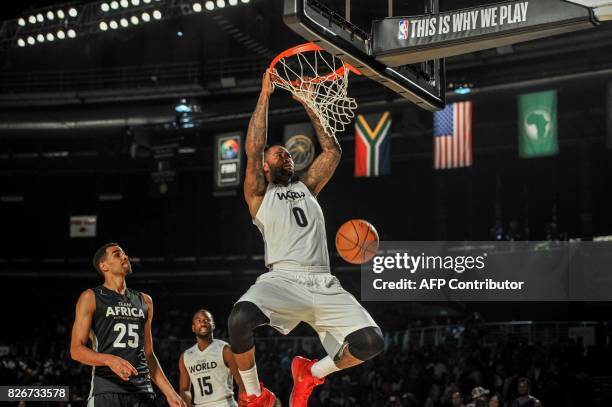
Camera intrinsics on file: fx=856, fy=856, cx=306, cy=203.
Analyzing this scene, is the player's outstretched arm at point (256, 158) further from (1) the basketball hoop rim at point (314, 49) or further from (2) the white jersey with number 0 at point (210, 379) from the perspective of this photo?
(2) the white jersey with number 0 at point (210, 379)

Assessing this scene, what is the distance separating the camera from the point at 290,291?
5.89 metres

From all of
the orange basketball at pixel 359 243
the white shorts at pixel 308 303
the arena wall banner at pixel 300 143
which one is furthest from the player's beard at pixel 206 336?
the arena wall banner at pixel 300 143

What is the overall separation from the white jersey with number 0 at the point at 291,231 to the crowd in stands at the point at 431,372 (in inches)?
275

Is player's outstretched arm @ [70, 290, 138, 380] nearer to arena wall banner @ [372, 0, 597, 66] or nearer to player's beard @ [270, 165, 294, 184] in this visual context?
player's beard @ [270, 165, 294, 184]

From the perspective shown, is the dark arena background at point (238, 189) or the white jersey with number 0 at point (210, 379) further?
the dark arena background at point (238, 189)

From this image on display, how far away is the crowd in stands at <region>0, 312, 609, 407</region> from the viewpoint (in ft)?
45.9

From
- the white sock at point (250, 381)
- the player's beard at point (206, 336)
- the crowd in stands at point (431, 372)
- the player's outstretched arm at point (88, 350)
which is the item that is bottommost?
the crowd in stands at point (431, 372)

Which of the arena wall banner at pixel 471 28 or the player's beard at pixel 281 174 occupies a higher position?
the arena wall banner at pixel 471 28

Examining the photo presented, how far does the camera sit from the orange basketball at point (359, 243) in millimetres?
7695

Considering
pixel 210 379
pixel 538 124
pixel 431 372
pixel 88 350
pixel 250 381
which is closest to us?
pixel 88 350

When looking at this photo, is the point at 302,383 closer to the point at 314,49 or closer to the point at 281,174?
the point at 281,174

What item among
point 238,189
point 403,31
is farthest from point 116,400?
point 238,189

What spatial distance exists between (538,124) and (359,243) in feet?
36.8

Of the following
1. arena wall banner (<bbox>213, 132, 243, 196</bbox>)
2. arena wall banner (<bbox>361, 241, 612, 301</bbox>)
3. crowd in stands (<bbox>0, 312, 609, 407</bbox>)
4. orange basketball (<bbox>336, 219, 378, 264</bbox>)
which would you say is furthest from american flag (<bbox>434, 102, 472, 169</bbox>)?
orange basketball (<bbox>336, 219, 378, 264</bbox>)
